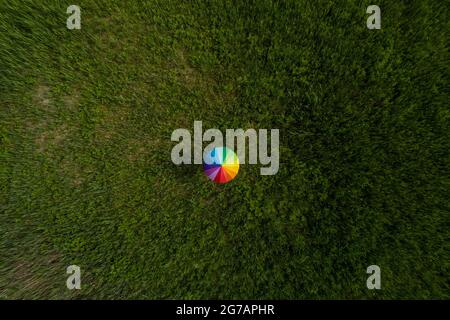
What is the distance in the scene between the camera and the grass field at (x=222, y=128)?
9.53 feet

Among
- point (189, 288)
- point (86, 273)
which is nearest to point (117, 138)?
point (86, 273)

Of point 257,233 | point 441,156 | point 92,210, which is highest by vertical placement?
point 441,156

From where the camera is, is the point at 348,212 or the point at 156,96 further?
the point at 156,96

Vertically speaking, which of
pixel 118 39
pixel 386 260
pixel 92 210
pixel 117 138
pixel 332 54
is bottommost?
pixel 386 260

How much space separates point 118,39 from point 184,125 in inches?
46.6

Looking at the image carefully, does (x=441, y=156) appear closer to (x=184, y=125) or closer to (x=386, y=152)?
(x=386, y=152)

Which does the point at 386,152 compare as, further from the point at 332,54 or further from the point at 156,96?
the point at 156,96

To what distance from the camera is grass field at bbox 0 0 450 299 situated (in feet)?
9.53

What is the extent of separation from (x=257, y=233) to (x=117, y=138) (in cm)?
175

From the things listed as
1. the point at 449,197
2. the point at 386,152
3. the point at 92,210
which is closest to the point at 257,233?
the point at 386,152

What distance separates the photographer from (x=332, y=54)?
9.89 feet

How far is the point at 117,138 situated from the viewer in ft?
10.2

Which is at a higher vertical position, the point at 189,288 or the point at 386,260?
the point at 386,260

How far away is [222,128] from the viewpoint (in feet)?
9.99
